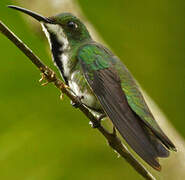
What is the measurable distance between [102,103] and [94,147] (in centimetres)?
146

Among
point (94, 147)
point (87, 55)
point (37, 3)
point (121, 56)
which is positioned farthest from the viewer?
point (121, 56)

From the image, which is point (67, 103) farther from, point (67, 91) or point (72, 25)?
point (67, 91)

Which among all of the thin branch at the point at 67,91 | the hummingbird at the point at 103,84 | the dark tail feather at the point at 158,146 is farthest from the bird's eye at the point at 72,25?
the dark tail feather at the point at 158,146

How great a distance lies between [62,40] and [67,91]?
108 centimetres

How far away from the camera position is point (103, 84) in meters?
4.09

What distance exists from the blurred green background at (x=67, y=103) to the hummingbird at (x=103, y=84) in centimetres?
79

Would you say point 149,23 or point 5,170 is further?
point 149,23

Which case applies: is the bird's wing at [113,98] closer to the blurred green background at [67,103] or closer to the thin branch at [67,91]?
the thin branch at [67,91]

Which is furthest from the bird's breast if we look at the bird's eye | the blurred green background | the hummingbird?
the blurred green background

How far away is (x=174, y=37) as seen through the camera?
580 centimetres

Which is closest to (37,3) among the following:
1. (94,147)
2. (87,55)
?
(87,55)

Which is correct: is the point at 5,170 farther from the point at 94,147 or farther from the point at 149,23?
the point at 149,23

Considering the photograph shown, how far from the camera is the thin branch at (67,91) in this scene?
321 centimetres

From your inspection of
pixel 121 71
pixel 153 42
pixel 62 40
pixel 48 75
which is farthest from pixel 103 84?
pixel 153 42
